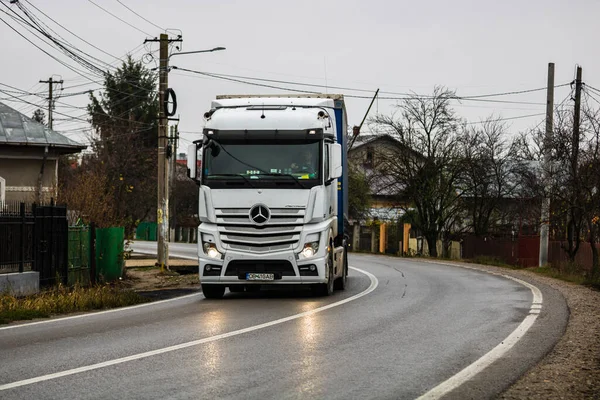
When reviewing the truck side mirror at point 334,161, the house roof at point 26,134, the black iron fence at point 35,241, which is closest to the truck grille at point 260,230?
the truck side mirror at point 334,161

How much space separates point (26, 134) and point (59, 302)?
58.9 feet

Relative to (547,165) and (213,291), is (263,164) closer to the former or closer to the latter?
(213,291)

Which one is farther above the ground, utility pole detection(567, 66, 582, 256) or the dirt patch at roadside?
utility pole detection(567, 66, 582, 256)

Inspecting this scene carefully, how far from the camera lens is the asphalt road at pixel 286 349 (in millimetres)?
8242

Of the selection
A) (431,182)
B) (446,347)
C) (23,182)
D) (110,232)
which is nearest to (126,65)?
(431,182)

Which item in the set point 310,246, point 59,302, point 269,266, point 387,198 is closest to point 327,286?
point 310,246

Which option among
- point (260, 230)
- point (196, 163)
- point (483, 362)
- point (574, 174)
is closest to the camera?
point (483, 362)

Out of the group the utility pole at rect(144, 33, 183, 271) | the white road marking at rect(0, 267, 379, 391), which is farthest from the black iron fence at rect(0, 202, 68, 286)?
the utility pole at rect(144, 33, 183, 271)

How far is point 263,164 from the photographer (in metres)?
17.4

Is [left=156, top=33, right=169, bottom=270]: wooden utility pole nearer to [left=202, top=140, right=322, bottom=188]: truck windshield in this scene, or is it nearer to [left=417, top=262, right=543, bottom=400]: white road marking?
[left=202, top=140, right=322, bottom=188]: truck windshield

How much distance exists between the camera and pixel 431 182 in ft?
159

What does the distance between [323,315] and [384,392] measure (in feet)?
22.1

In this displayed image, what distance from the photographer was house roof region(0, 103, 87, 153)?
106 feet

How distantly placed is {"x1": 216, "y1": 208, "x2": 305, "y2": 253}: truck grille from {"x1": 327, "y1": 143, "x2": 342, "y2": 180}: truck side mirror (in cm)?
97
